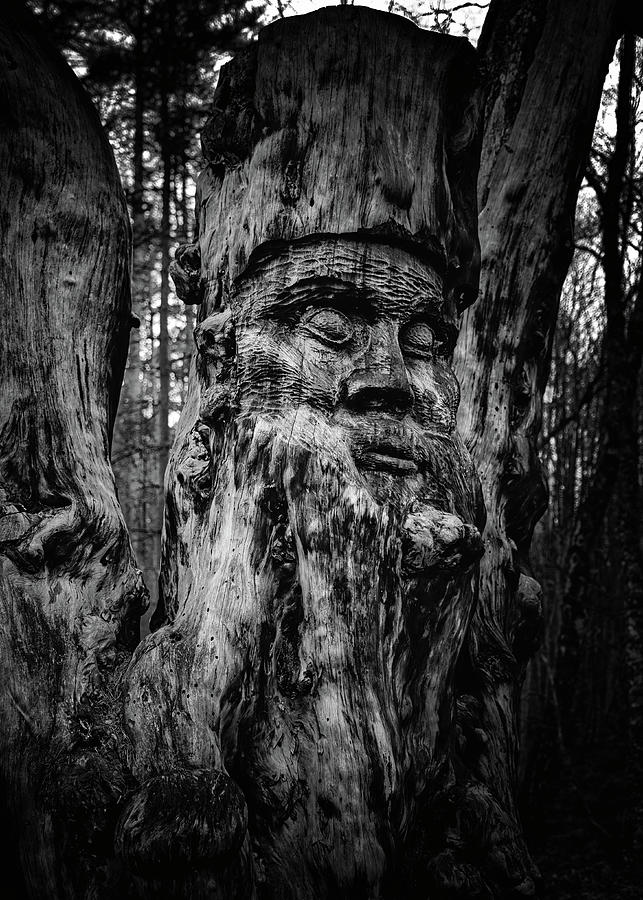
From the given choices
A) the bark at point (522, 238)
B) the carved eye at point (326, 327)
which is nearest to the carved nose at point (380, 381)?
the carved eye at point (326, 327)

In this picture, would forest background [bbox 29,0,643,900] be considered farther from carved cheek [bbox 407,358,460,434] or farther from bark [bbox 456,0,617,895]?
carved cheek [bbox 407,358,460,434]

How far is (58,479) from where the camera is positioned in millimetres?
2506

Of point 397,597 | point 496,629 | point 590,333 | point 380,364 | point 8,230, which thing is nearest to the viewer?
point 397,597

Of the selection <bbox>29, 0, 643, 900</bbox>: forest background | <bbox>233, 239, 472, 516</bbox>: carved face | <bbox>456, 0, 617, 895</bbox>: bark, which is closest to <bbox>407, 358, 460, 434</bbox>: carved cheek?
<bbox>233, 239, 472, 516</bbox>: carved face

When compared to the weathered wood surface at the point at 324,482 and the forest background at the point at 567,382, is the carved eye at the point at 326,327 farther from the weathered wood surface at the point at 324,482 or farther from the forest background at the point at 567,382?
the forest background at the point at 567,382

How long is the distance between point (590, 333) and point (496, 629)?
28.9 ft

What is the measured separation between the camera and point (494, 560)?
3.10 meters

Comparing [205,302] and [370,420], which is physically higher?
[205,302]

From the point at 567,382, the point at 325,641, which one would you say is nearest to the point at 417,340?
the point at 325,641

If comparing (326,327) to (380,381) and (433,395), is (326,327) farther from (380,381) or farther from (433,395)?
(433,395)

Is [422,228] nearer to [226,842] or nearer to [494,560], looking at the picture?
[494,560]

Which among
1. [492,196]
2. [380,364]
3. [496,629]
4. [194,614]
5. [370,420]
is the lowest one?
[496,629]

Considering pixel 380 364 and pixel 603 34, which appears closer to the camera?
pixel 380 364

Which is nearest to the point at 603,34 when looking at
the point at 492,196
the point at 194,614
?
the point at 492,196
